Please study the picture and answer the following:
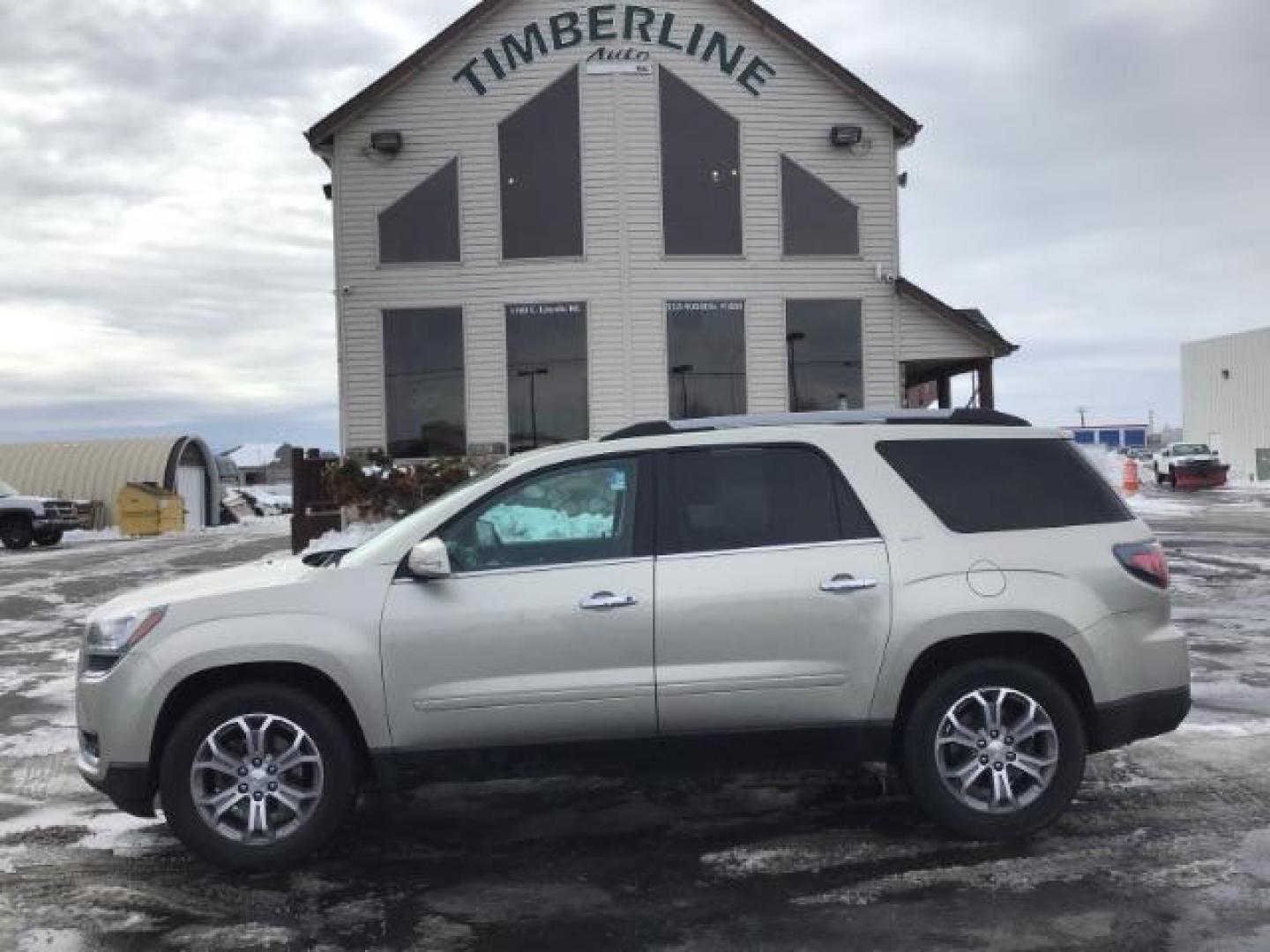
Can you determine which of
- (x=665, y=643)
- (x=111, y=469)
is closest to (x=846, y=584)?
(x=665, y=643)

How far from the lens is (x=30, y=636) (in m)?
11.4

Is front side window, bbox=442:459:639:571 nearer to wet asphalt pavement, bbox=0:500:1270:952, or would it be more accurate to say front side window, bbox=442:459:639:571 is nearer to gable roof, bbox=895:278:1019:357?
wet asphalt pavement, bbox=0:500:1270:952

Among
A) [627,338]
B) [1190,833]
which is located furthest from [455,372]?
[1190,833]

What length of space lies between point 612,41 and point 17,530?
63.8 ft

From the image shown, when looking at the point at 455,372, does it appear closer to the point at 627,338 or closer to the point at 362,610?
the point at 627,338

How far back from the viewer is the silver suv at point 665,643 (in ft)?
15.0

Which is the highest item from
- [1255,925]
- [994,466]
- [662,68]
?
[662,68]

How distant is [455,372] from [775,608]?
12433 millimetres

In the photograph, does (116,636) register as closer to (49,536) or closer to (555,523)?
(555,523)

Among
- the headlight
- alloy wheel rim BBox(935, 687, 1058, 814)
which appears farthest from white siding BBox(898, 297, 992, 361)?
the headlight

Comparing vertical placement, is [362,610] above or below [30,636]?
above

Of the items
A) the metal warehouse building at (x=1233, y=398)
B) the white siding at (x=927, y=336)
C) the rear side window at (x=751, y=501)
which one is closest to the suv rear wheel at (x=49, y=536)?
the white siding at (x=927, y=336)

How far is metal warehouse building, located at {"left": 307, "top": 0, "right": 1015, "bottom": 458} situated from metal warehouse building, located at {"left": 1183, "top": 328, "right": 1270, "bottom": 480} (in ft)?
120

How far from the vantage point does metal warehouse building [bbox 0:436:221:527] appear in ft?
127
